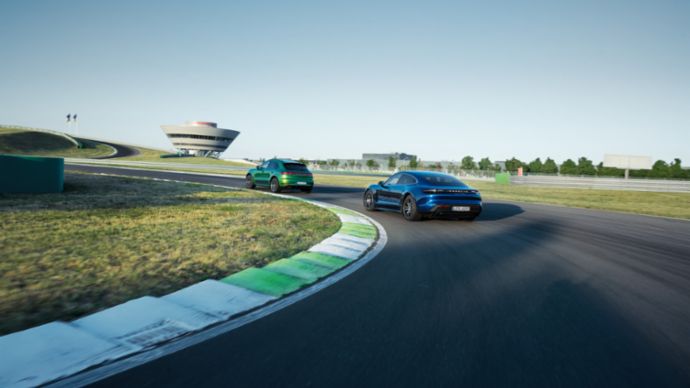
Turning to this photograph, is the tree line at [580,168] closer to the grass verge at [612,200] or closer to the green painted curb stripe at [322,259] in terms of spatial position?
the grass verge at [612,200]

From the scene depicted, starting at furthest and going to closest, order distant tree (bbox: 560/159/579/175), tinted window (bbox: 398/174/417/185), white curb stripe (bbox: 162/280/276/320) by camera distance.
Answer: distant tree (bbox: 560/159/579/175)
tinted window (bbox: 398/174/417/185)
white curb stripe (bbox: 162/280/276/320)

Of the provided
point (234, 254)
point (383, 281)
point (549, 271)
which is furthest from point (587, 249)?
point (234, 254)

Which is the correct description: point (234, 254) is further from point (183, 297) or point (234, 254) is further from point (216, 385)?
point (216, 385)

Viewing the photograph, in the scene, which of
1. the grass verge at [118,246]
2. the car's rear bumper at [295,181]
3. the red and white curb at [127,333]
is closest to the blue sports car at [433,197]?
the grass verge at [118,246]

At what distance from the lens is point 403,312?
12.6 feet

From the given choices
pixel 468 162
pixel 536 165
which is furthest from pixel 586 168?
pixel 468 162

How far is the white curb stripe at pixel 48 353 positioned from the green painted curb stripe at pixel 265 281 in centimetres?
172

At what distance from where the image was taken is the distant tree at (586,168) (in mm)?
90062

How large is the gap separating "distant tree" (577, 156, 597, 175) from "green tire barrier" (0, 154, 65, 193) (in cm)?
9823

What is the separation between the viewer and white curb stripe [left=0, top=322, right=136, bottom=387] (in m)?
2.54

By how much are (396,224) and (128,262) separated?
6375 mm

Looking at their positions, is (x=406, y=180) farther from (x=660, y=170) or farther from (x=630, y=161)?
(x=660, y=170)

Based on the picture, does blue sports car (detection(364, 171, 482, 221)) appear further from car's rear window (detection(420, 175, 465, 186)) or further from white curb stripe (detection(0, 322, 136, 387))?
white curb stripe (detection(0, 322, 136, 387))

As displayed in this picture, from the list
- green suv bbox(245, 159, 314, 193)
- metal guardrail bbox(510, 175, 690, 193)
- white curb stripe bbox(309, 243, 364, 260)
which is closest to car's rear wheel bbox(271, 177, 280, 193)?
green suv bbox(245, 159, 314, 193)
